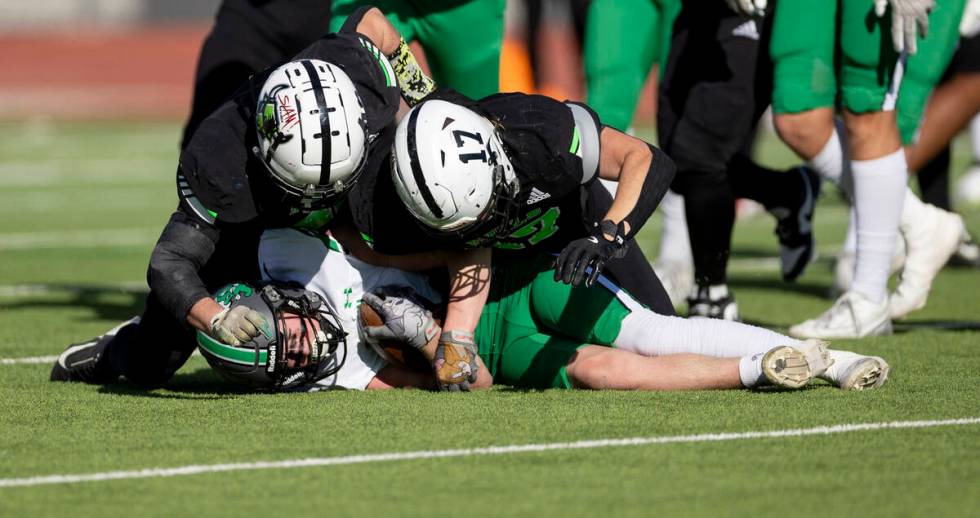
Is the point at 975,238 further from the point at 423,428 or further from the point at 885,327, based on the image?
the point at 423,428

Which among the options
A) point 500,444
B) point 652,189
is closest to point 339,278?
point 652,189

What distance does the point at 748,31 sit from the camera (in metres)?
5.94

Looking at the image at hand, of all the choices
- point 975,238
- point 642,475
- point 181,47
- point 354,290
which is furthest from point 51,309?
point 181,47

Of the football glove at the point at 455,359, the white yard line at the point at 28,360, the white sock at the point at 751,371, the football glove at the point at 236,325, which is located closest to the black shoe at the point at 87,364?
the white yard line at the point at 28,360

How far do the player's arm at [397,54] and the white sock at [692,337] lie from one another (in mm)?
1071

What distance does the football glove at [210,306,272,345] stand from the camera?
427 cm

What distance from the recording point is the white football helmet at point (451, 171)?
4203 mm

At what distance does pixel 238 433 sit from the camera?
13.1 ft

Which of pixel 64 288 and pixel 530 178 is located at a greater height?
pixel 530 178

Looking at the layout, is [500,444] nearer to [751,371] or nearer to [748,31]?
[751,371]

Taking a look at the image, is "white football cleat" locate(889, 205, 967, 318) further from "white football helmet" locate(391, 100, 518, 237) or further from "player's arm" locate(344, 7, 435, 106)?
"white football helmet" locate(391, 100, 518, 237)

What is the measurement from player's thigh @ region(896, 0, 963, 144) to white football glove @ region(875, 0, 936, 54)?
46cm

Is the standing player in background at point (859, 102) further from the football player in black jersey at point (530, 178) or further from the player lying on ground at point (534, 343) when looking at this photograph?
the player lying on ground at point (534, 343)

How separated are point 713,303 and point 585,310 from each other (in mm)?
1248
